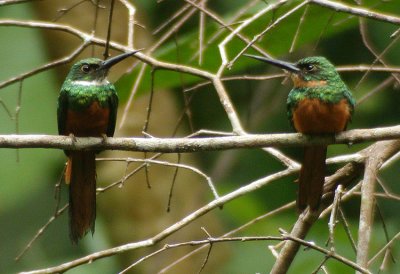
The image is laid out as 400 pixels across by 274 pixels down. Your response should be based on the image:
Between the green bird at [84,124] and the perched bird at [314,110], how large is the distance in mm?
746

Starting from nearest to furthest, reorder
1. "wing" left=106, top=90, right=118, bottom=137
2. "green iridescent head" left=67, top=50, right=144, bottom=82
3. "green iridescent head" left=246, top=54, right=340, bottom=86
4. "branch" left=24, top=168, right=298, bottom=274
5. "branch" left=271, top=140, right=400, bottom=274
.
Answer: "branch" left=24, top=168, right=298, bottom=274 → "branch" left=271, top=140, right=400, bottom=274 → "green iridescent head" left=246, top=54, right=340, bottom=86 → "wing" left=106, top=90, right=118, bottom=137 → "green iridescent head" left=67, top=50, right=144, bottom=82

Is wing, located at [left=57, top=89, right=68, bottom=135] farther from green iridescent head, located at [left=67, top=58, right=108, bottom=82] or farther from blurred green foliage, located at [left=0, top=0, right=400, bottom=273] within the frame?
blurred green foliage, located at [left=0, top=0, right=400, bottom=273]

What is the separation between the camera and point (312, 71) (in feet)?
13.5

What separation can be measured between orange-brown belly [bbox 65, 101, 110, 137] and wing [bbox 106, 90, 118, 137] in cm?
3

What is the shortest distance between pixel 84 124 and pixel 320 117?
3.33 feet

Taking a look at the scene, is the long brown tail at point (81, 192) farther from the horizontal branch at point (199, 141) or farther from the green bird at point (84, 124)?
the horizontal branch at point (199, 141)

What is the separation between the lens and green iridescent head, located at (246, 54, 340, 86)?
4.05 metres

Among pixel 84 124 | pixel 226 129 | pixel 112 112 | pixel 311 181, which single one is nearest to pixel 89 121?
pixel 84 124

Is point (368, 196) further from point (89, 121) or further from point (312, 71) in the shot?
point (89, 121)

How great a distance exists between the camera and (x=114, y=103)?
440 cm

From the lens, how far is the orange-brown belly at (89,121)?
425cm

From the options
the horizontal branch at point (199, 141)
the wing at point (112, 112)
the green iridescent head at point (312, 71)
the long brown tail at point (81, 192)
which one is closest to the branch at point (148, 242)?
the horizontal branch at point (199, 141)

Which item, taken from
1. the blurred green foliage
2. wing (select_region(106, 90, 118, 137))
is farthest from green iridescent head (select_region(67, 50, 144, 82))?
the blurred green foliage

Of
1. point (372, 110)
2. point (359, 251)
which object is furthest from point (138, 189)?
point (359, 251)
